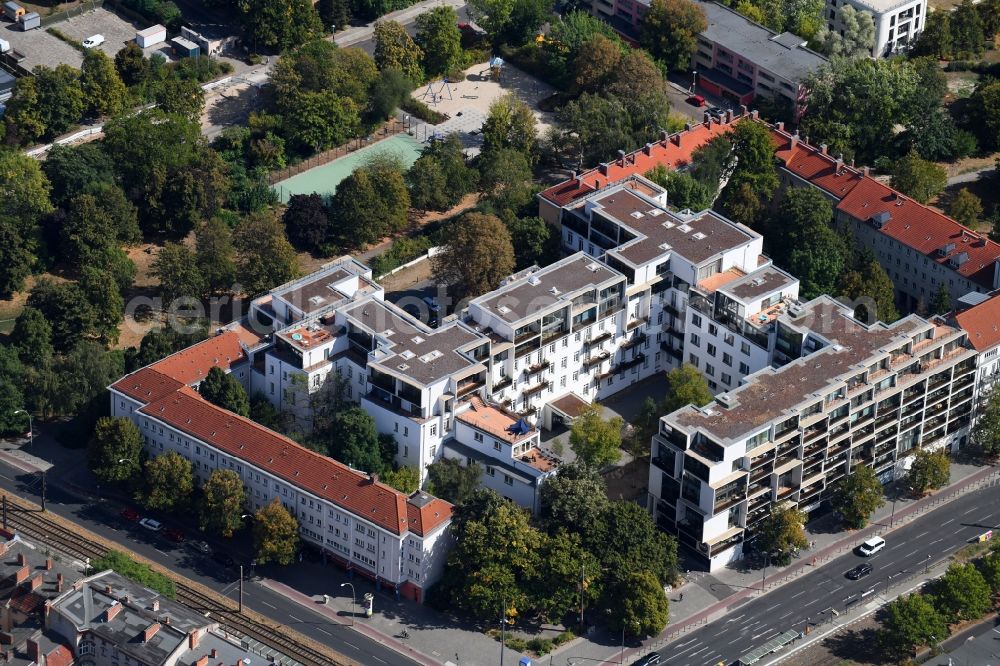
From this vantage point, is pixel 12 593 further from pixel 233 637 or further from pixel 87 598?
pixel 233 637

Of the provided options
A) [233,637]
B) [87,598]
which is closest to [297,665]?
[233,637]

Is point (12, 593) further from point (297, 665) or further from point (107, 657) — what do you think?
point (297, 665)

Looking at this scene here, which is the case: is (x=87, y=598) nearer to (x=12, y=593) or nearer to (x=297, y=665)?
(x=12, y=593)

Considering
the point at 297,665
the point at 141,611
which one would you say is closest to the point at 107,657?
the point at 141,611

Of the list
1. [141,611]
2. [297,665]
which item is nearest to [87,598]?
[141,611]

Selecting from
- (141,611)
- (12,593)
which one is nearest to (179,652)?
(141,611)
